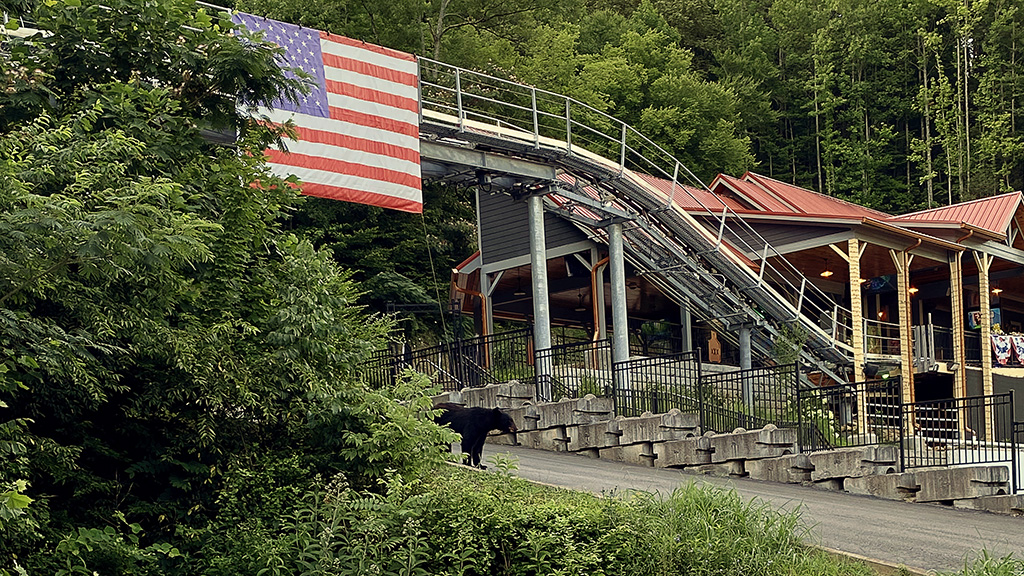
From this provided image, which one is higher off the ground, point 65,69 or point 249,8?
point 249,8

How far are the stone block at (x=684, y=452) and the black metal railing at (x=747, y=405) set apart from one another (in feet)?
1.68

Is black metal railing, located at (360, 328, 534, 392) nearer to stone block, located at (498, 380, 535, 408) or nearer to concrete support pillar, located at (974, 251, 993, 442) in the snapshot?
stone block, located at (498, 380, 535, 408)

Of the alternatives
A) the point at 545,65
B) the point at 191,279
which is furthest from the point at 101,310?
the point at 545,65

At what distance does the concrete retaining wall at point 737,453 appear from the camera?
16156 mm

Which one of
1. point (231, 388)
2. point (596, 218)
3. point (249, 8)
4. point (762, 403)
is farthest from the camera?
point (249, 8)

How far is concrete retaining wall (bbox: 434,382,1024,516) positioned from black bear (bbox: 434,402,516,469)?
4335 millimetres

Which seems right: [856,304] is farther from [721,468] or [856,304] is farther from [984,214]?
[984,214]

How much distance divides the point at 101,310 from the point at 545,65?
34.4 meters

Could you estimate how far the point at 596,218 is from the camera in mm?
24453

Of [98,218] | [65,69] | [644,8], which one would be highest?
[644,8]

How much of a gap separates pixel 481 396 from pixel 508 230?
944 cm

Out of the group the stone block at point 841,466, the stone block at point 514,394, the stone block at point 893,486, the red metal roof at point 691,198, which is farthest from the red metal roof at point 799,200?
the stone block at point 893,486

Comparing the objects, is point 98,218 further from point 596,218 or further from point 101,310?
point 596,218

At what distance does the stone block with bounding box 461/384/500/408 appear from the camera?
63.8 ft
